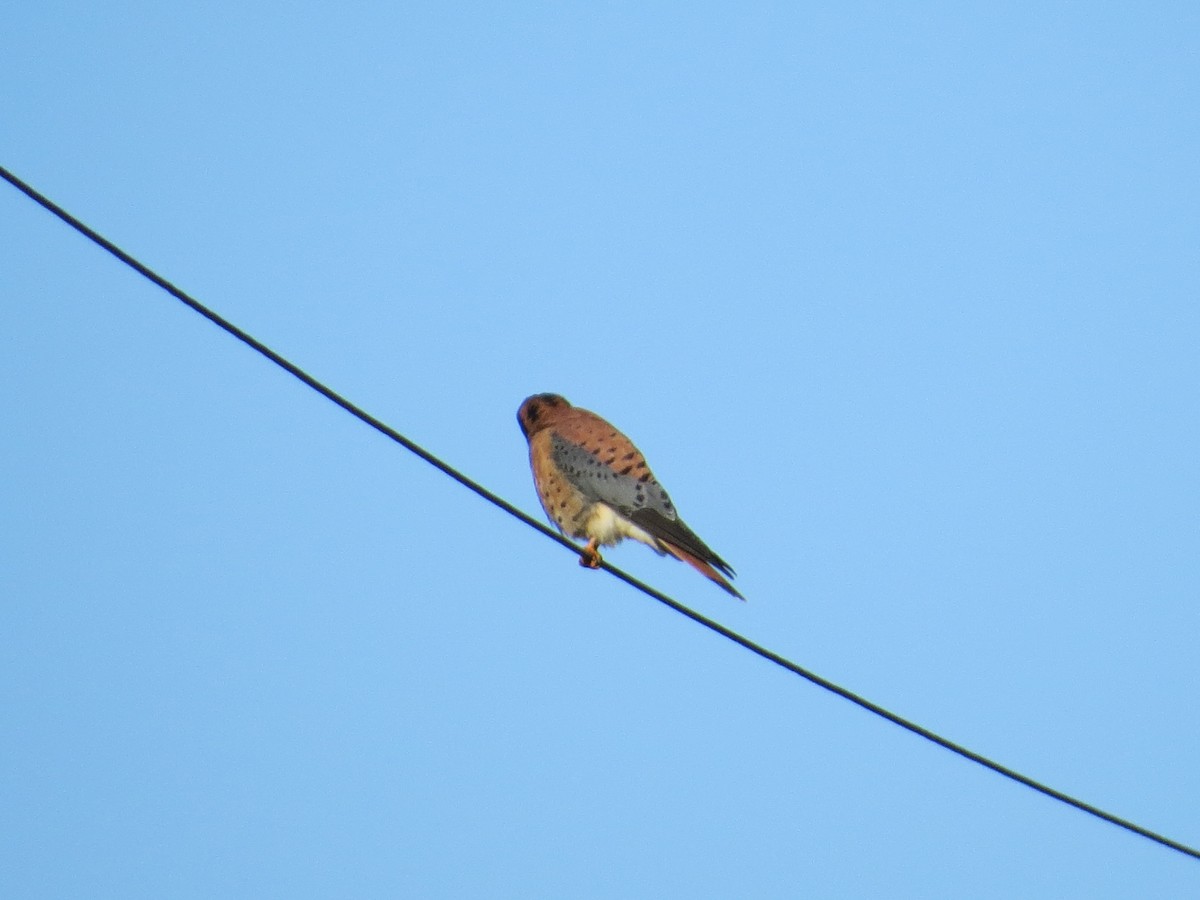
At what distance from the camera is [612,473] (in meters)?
5.73

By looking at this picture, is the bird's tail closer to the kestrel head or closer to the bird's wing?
the bird's wing

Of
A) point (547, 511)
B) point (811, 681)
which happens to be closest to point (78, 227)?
point (811, 681)

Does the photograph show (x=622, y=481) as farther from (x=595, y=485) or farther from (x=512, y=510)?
(x=512, y=510)

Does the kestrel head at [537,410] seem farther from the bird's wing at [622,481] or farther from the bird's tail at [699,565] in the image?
the bird's tail at [699,565]

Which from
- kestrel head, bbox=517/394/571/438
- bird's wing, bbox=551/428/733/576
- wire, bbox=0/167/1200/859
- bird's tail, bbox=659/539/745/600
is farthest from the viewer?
kestrel head, bbox=517/394/571/438

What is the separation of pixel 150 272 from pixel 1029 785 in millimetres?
2077

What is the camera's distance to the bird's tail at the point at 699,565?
4.57 meters

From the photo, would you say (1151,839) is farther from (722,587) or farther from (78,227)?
(78,227)

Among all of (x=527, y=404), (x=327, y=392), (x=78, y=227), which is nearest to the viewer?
(x=78, y=227)

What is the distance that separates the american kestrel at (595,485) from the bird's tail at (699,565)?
0.01 m

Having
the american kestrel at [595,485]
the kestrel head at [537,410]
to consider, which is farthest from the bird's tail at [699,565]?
the kestrel head at [537,410]

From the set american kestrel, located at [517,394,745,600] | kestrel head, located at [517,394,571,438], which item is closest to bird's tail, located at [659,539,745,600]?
american kestrel, located at [517,394,745,600]

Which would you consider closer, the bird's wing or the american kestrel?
the bird's wing

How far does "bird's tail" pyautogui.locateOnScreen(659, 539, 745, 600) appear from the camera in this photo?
457 centimetres
